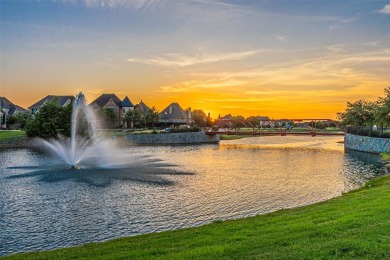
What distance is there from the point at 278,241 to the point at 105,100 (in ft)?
336

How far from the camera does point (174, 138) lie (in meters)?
83.1

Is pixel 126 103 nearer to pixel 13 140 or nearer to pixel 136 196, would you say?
pixel 13 140

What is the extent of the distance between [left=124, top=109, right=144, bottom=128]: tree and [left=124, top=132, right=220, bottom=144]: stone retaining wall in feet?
72.3

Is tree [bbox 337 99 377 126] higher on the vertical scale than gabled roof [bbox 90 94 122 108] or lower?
lower

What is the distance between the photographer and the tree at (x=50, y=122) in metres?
66.8

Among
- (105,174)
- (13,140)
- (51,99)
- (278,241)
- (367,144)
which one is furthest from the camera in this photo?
(51,99)

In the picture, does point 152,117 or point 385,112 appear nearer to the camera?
point 385,112

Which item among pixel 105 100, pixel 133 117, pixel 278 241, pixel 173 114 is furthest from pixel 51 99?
pixel 278 241

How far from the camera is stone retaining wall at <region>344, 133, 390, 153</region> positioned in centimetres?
5559

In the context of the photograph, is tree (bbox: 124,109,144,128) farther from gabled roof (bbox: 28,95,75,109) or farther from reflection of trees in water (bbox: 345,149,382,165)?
reflection of trees in water (bbox: 345,149,382,165)

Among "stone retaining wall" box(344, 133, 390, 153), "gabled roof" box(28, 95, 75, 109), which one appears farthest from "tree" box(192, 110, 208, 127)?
"stone retaining wall" box(344, 133, 390, 153)

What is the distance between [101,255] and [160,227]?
541 centimetres

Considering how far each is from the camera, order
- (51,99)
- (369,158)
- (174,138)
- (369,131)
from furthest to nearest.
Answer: (51,99) < (174,138) < (369,131) < (369,158)

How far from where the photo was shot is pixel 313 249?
919 cm
